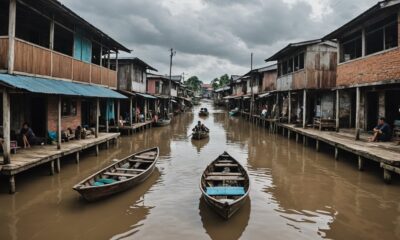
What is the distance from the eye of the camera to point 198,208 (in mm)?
8875

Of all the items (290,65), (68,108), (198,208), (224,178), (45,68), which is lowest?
(198,208)

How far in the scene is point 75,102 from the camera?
707 inches

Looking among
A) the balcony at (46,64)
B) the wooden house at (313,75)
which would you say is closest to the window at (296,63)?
the wooden house at (313,75)

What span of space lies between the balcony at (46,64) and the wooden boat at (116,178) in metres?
4.57

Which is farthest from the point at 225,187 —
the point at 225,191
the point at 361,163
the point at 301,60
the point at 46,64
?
the point at 301,60

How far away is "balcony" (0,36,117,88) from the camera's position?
10461mm

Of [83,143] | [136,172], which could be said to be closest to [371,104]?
[136,172]

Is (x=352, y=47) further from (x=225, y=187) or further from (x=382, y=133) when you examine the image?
(x=225, y=187)

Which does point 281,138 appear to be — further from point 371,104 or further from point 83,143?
point 83,143

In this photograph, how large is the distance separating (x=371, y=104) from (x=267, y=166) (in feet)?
27.9

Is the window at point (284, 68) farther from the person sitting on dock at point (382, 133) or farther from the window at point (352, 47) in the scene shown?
the person sitting on dock at point (382, 133)

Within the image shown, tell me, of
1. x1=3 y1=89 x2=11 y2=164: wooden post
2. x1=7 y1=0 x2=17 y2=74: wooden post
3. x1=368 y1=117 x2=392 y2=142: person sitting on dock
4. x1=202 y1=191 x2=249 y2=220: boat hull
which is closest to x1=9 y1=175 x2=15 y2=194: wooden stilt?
x1=3 y1=89 x2=11 y2=164: wooden post

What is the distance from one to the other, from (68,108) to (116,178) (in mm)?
8101

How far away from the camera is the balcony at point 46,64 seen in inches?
412
